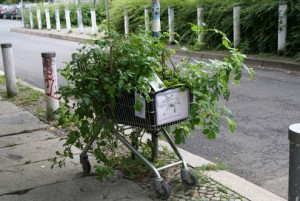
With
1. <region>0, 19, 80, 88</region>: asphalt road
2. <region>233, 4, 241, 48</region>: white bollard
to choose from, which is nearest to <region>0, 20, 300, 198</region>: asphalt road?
<region>0, 19, 80, 88</region>: asphalt road

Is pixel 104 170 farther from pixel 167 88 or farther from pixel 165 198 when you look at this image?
pixel 167 88

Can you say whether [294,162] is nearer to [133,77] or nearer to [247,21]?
[133,77]

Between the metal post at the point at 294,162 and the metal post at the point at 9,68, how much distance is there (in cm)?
616

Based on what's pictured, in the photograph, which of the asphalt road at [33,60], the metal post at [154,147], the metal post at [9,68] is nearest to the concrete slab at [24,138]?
the metal post at [154,147]

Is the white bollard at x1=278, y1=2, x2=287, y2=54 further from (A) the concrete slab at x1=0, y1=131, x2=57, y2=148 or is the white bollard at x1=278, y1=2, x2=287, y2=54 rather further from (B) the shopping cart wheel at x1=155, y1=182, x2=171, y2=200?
(B) the shopping cart wheel at x1=155, y1=182, x2=171, y2=200

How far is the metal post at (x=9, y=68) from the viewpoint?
7.57m

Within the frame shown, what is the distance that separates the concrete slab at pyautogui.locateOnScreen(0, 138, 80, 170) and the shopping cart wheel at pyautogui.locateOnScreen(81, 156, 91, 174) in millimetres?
700

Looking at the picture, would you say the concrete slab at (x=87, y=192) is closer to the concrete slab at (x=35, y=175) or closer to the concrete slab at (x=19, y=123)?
the concrete slab at (x=35, y=175)

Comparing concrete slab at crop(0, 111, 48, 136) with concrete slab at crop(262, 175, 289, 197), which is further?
concrete slab at crop(0, 111, 48, 136)

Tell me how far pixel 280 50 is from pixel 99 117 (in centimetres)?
854

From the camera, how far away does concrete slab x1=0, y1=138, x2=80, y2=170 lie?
461 centimetres

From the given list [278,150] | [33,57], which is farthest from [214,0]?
[278,150]

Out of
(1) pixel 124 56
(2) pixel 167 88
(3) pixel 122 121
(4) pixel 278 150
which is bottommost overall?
(4) pixel 278 150

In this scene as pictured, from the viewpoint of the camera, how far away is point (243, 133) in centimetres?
562
